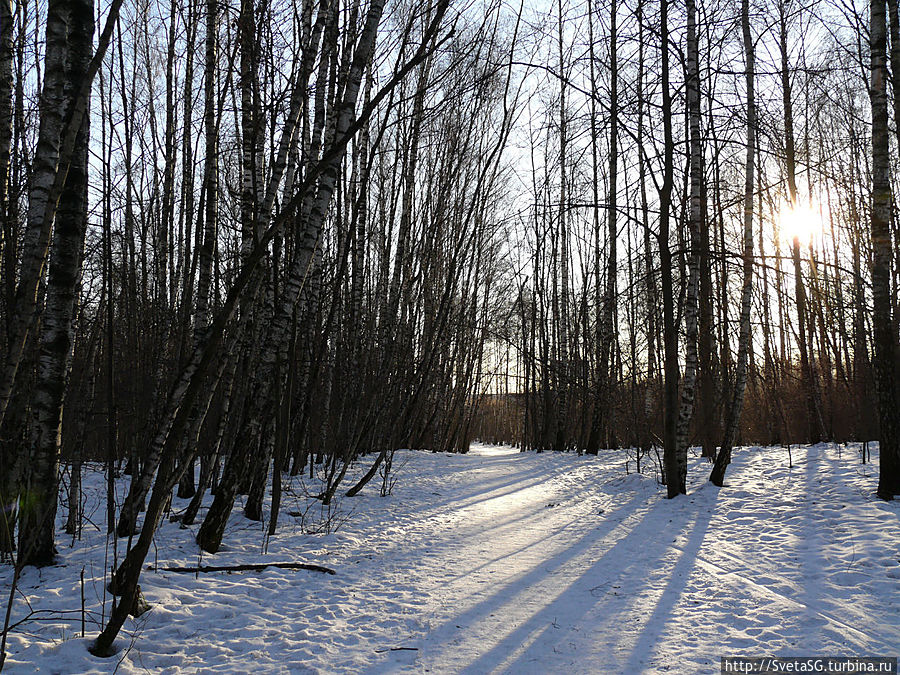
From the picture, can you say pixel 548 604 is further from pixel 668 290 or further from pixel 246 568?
pixel 668 290

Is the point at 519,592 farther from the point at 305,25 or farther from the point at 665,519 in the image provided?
the point at 305,25

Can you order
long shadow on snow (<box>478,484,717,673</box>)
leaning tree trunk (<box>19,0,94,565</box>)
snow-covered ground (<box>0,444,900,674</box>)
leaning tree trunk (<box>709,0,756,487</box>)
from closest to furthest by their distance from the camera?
1. snow-covered ground (<box>0,444,900,674</box>)
2. long shadow on snow (<box>478,484,717,673</box>)
3. leaning tree trunk (<box>19,0,94,565</box>)
4. leaning tree trunk (<box>709,0,756,487</box>)

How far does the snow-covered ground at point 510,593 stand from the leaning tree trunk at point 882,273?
74cm

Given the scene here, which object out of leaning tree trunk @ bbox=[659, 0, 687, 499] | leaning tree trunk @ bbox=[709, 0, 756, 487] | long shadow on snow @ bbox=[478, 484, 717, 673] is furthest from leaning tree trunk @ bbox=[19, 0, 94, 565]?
leaning tree trunk @ bbox=[709, 0, 756, 487]

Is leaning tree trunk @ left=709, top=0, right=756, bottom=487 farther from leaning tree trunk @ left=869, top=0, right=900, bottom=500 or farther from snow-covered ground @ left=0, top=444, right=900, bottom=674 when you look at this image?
leaning tree trunk @ left=869, top=0, right=900, bottom=500

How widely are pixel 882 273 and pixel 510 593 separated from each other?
20.1 feet

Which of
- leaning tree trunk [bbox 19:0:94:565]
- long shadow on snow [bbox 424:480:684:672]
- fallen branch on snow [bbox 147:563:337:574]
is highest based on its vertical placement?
leaning tree trunk [bbox 19:0:94:565]

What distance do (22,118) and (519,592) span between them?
22.2 feet

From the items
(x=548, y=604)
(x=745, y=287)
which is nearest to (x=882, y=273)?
(x=745, y=287)

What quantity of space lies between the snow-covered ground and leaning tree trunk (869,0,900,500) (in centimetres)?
74

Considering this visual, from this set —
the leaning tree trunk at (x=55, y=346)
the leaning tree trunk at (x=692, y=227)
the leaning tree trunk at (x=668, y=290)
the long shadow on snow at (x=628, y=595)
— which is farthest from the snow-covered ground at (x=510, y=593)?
the leaning tree trunk at (x=692, y=227)

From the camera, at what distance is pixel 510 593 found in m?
4.03

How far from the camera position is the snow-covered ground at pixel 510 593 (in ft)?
9.48

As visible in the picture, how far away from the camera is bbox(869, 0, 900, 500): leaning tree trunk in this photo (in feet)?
19.9
